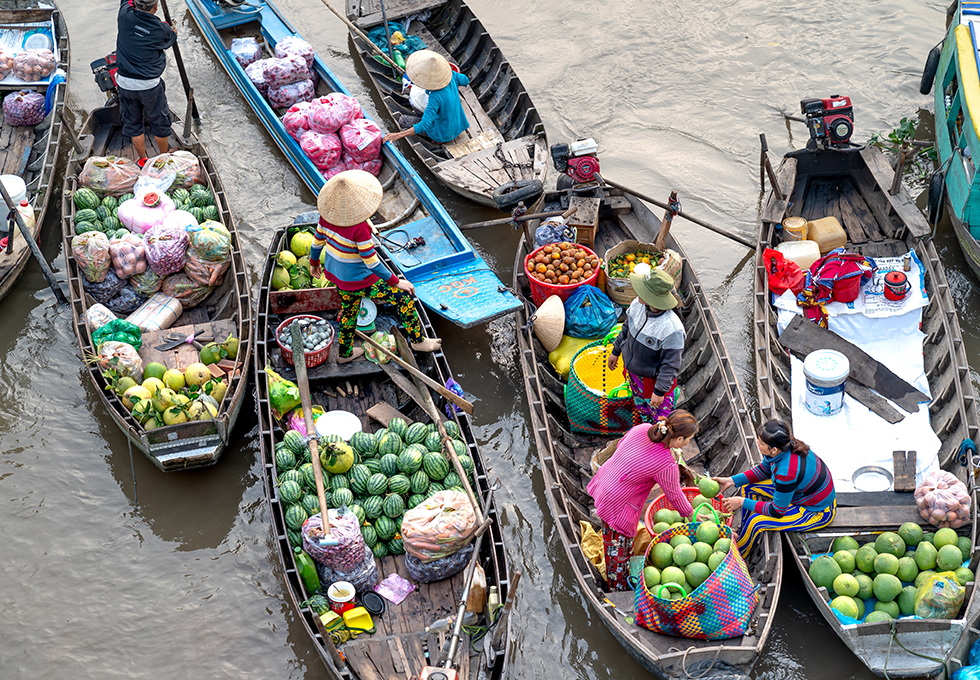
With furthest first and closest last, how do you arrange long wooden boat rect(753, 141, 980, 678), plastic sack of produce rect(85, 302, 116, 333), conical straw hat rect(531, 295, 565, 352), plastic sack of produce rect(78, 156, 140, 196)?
plastic sack of produce rect(78, 156, 140, 196)
plastic sack of produce rect(85, 302, 116, 333)
conical straw hat rect(531, 295, 565, 352)
long wooden boat rect(753, 141, 980, 678)

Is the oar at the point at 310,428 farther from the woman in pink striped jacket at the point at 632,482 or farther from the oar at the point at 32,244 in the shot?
the oar at the point at 32,244

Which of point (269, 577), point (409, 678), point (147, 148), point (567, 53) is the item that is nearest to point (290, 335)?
point (269, 577)

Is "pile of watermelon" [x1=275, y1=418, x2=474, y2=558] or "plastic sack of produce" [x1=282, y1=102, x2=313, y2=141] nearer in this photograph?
"pile of watermelon" [x1=275, y1=418, x2=474, y2=558]

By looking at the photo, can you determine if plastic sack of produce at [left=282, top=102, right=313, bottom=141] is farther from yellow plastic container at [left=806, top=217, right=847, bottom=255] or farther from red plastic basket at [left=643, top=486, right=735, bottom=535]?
red plastic basket at [left=643, top=486, right=735, bottom=535]

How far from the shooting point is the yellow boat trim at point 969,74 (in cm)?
873

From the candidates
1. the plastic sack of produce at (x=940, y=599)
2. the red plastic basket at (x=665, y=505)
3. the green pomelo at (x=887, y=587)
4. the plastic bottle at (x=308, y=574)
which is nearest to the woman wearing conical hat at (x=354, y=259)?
the plastic bottle at (x=308, y=574)

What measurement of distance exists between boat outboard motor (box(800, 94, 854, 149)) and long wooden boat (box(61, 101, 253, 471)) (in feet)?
18.9

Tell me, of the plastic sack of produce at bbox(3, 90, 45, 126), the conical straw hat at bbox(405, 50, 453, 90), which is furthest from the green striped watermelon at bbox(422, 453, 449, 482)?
the plastic sack of produce at bbox(3, 90, 45, 126)

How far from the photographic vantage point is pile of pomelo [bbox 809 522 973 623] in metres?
5.96

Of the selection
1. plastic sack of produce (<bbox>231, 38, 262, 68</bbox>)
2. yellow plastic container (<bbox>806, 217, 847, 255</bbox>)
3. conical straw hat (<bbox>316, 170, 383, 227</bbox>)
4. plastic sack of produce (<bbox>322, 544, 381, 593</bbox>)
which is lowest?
plastic sack of produce (<bbox>322, 544, 381, 593</bbox>)

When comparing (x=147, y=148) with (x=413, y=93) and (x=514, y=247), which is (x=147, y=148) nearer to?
(x=413, y=93)

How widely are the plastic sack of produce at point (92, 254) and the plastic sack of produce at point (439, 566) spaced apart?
4.23 meters

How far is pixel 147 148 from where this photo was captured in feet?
33.5

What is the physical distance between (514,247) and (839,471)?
457 centimetres
